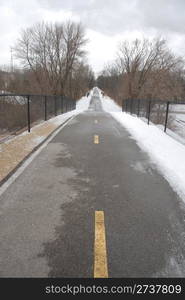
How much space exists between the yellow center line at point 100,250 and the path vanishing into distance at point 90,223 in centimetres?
1

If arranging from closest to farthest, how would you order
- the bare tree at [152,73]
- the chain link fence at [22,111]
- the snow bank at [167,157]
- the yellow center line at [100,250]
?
the yellow center line at [100,250]
the snow bank at [167,157]
the chain link fence at [22,111]
the bare tree at [152,73]

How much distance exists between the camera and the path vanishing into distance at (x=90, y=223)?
272cm

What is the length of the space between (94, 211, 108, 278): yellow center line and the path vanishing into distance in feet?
0.04

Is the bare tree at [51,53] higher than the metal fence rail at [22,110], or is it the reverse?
the bare tree at [51,53]

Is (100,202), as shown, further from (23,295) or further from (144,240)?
(23,295)

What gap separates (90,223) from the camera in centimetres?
356

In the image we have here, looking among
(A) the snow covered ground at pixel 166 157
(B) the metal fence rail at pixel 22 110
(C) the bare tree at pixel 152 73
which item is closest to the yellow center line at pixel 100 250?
(A) the snow covered ground at pixel 166 157

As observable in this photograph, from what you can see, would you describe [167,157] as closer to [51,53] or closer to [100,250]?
[100,250]

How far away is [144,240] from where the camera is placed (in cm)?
320

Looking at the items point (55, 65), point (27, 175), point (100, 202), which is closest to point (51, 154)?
point (27, 175)

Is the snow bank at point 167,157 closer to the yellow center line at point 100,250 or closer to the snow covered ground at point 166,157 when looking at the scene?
the snow covered ground at point 166,157

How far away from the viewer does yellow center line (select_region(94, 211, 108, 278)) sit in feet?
8.60

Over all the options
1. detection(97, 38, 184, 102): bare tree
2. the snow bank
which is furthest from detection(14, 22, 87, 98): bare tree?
the snow bank

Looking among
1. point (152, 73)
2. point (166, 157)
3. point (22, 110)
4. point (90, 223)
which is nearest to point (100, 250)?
point (90, 223)
